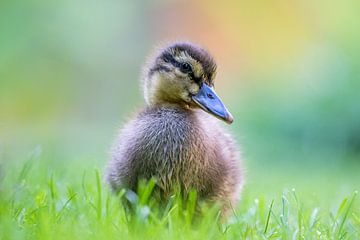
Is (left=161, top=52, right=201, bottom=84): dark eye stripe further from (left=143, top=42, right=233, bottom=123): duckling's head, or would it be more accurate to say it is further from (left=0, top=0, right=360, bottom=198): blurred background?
(left=0, top=0, right=360, bottom=198): blurred background

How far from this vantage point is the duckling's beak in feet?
12.3

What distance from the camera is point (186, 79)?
3869 millimetres

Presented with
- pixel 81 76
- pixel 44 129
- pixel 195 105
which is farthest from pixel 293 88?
pixel 195 105

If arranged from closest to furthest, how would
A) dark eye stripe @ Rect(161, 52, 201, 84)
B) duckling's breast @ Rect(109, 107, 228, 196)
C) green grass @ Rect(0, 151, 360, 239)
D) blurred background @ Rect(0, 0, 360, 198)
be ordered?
green grass @ Rect(0, 151, 360, 239) → duckling's breast @ Rect(109, 107, 228, 196) → dark eye stripe @ Rect(161, 52, 201, 84) → blurred background @ Rect(0, 0, 360, 198)

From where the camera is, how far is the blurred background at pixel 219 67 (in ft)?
30.5

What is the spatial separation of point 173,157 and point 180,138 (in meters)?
0.11

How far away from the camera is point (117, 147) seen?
3.86 metres

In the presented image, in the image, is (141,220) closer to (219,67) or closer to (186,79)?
(186,79)

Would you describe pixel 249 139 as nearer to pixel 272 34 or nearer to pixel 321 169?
pixel 321 169

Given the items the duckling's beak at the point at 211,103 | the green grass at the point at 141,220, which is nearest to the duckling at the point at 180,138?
the duckling's beak at the point at 211,103

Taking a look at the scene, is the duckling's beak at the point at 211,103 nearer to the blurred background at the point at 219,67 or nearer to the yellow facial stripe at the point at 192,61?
the yellow facial stripe at the point at 192,61

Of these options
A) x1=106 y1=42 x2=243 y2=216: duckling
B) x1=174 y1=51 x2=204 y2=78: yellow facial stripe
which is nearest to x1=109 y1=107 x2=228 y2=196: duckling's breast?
x1=106 y1=42 x2=243 y2=216: duckling

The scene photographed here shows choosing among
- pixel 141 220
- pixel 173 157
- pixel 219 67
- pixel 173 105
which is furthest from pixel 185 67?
pixel 219 67

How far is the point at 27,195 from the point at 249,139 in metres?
5.67
